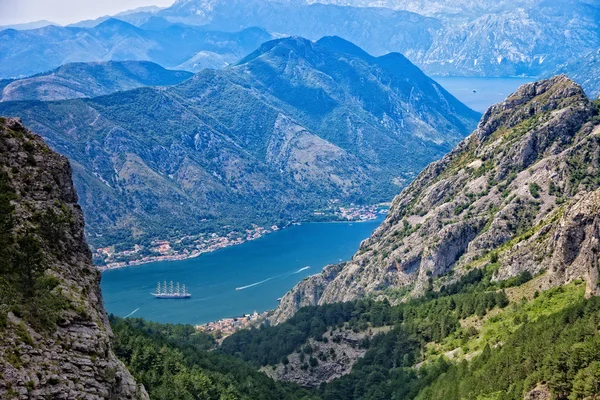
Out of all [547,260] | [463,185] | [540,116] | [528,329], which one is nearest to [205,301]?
[463,185]

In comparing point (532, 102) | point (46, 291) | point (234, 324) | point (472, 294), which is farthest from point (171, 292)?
point (46, 291)

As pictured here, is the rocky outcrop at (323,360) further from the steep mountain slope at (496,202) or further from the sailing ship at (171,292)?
the sailing ship at (171,292)

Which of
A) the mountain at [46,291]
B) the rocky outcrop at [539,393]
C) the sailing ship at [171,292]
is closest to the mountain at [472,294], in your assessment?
the rocky outcrop at [539,393]

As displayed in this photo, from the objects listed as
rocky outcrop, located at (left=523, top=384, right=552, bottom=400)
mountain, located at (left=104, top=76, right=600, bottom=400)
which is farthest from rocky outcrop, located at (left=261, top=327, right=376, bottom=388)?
rocky outcrop, located at (left=523, top=384, right=552, bottom=400)

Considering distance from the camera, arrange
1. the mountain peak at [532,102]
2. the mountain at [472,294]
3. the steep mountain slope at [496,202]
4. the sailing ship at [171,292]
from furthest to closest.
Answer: the sailing ship at [171,292]
the mountain peak at [532,102]
the steep mountain slope at [496,202]
the mountain at [472,294]

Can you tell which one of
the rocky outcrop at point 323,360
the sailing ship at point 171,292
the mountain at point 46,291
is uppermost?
the sailing ship at point 171,292

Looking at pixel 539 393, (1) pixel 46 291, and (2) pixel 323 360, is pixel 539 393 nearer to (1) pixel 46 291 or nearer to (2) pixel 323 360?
(1) pixel 46 291

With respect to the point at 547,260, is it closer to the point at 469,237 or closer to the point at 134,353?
the point at 469,237

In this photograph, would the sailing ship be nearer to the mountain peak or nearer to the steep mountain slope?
the steep mountain slope

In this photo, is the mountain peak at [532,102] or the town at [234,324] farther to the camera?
the town at [234,324]
